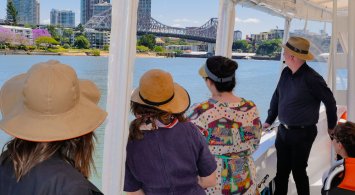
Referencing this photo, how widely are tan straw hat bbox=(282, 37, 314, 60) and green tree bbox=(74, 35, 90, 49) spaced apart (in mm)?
1588

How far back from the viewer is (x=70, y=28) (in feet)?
5.75

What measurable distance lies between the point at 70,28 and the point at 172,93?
1.71 feet

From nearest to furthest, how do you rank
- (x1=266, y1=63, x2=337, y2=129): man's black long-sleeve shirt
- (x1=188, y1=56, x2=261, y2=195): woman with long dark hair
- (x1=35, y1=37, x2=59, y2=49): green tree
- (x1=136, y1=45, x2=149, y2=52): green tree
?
(x1=35, y1=37, x2=59, y2=49): green tree → (x1=188, y1=56, x2=261, y2=195): woman with long dark hair → (x1=136, y1=45, x2=149, y2=52): green tree → (x1=266, y1=63, x2=337, y2=129): man's black long-sleeve shirt

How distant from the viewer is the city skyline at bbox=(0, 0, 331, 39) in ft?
5.91

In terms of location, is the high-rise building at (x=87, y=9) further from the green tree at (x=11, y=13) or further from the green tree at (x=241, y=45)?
the green tree at (x=241, y=45)

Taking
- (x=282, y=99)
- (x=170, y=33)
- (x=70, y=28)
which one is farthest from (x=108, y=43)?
(x=282, y=99)

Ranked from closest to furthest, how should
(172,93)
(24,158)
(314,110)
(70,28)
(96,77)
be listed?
(24,158)
(172,93)
(70,28)
(96,77)
(314,110)

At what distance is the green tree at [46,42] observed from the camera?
5.36 ft

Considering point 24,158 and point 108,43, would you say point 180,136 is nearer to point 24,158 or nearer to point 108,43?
point 108,43

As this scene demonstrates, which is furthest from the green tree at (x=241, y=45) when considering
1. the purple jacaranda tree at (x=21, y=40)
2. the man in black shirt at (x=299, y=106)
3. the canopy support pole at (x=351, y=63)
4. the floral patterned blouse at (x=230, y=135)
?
the purple jacaranda tree at (x=21, y=40)

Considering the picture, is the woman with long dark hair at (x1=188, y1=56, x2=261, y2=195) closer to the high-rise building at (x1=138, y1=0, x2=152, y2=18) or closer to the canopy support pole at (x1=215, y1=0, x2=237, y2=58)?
the high-rise building at (x1=138, y1=0, x2=152, y2=18)

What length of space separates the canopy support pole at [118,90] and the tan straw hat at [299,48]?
145 cm

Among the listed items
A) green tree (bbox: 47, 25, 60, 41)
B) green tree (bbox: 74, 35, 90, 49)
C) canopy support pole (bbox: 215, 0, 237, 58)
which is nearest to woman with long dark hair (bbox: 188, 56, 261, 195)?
green tree (bbox: 74, 35, 90, 49)

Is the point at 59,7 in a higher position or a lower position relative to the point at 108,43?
higher
